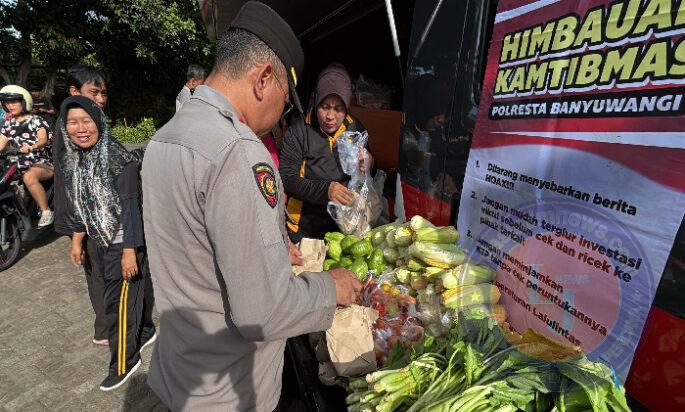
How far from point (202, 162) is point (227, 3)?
4016 mm

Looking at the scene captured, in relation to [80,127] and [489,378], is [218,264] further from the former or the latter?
[80,127]

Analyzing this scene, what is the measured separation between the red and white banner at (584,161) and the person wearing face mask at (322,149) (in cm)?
137

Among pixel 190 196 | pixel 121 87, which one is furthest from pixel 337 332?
pixel 121 87

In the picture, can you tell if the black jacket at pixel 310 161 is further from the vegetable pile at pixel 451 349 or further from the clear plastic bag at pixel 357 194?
the vegetable pile at pixel 451 349

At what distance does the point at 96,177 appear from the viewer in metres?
2.79

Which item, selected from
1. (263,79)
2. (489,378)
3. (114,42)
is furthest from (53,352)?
(114,42)

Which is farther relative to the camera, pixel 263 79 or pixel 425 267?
pixel 425 267

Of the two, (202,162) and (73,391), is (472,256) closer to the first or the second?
(202,162)

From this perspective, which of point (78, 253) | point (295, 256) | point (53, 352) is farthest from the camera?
point (53, 352)

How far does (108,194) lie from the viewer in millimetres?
2816

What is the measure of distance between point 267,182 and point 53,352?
3580mm

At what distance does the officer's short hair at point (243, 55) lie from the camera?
4.47 ft

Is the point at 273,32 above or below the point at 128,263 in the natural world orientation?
above


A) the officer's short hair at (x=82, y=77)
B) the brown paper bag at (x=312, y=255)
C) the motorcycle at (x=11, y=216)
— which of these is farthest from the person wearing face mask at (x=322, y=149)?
the motorcycle at (x=11, y=216)
